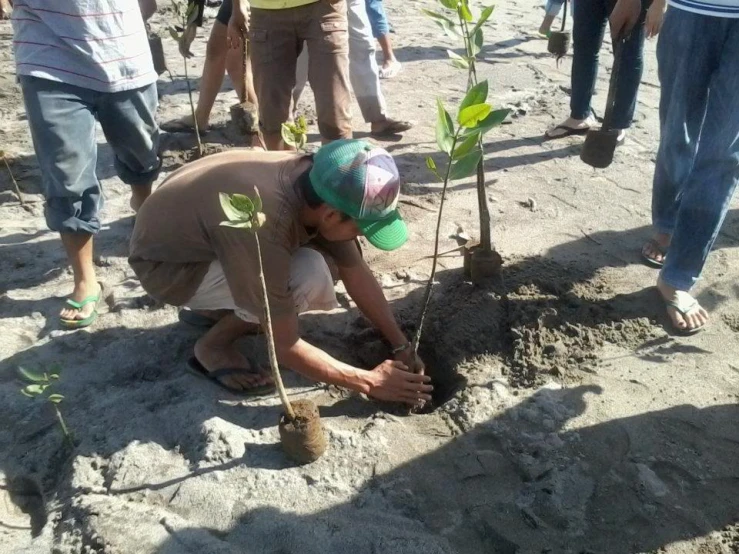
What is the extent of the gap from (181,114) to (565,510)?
3742mm

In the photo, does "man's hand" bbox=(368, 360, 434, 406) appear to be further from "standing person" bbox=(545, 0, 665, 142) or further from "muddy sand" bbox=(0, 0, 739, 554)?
"standing person" bbox=(545, 0, 665, 142)

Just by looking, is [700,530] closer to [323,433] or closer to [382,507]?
[382,507]

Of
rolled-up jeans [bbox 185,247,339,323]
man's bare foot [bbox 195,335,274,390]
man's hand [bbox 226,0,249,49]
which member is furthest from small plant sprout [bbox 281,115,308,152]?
man's hand [bbox 226,0,249,49]

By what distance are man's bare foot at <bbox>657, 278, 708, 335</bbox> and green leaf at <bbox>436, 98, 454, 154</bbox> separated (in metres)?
1.26

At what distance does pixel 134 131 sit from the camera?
276 centimetres

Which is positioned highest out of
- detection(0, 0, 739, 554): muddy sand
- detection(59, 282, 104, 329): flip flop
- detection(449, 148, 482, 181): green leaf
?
detection(449, 148, 482, 181): green leaf

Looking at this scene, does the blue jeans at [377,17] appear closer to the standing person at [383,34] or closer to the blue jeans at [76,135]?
the standing person at [383,34]

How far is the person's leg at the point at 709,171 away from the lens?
240 centimetres

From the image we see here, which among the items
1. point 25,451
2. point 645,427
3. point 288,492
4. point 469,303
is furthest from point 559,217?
point 25,451

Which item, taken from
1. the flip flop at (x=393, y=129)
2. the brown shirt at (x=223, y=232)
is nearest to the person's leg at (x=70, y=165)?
the brown shirt at (x=223, y=232)

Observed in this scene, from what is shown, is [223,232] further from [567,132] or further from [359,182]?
[567,132]

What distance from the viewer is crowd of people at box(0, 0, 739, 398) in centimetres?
197

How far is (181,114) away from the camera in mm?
4688

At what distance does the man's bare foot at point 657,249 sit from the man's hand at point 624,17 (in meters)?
0.91
